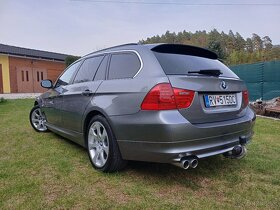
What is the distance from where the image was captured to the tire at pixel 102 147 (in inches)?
112

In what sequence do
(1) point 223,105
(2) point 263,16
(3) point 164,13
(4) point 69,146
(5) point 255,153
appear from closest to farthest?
(1) point 223,105 → (5) point 255,153 → (4) point 69,146 → (3) point 164,13 → (2) point 263,16

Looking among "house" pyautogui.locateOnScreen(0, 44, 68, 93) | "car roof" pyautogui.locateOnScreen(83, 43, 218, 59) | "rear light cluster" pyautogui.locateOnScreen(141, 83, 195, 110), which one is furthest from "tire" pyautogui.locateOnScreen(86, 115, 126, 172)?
"house" pyautogui.locateOnScreen(0, 44, 68, 93)

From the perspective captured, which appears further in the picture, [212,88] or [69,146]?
[69,146]

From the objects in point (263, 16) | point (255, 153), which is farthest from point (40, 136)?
point (263, 16)

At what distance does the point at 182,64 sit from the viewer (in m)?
2.72

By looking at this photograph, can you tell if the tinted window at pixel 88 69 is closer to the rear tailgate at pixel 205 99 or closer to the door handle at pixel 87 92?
the door handle at pixel 87 92

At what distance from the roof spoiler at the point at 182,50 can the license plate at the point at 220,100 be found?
672 millimetres

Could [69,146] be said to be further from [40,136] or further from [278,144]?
[278,144]

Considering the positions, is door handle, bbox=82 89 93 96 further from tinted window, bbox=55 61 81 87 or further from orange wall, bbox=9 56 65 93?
orange wall, bbox=9 56 65 93

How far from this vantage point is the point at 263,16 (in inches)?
682

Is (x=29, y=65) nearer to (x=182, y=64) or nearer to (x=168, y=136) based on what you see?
(x=182, y=64)

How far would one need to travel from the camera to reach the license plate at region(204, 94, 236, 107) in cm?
255

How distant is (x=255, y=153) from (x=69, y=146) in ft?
9.70

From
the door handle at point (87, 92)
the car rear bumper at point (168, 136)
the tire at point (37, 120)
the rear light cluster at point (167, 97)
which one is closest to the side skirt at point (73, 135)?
the door handle at point (87, 92)
